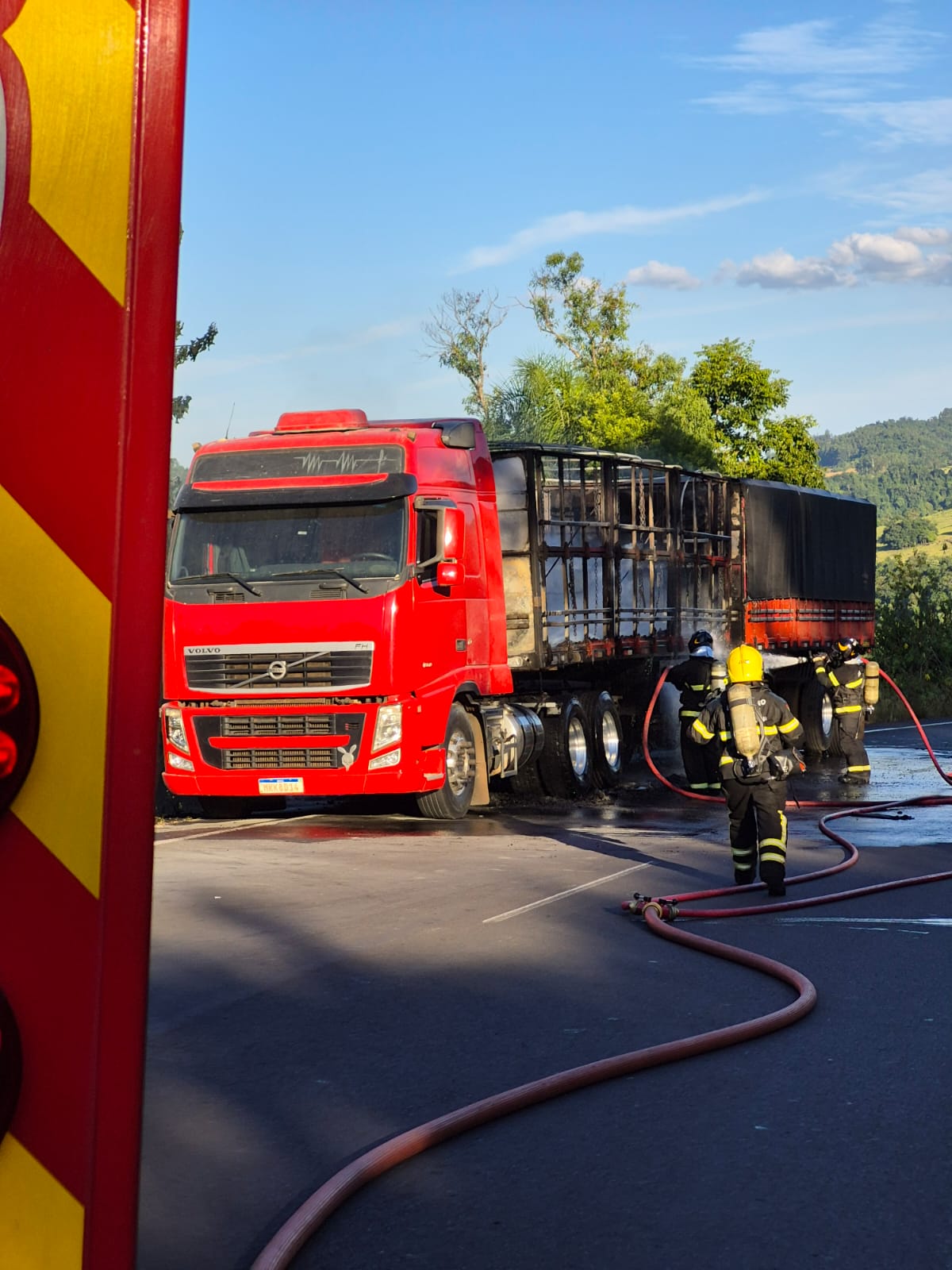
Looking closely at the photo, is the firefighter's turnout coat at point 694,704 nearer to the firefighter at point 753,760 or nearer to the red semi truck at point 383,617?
the red semi truck at point 383,617

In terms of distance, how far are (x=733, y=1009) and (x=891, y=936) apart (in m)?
2.13

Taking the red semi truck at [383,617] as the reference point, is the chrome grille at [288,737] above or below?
below

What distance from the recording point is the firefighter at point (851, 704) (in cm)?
1834

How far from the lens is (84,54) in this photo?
1789 mm

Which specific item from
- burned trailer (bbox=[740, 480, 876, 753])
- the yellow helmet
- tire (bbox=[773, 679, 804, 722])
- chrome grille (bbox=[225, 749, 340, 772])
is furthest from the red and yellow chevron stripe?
tire (bbox=[773, 679, 804, 722])

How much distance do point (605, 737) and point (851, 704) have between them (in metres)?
2.71

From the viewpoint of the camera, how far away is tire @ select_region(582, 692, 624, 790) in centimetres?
1825

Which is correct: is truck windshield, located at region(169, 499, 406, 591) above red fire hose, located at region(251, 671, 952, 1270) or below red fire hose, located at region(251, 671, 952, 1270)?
above

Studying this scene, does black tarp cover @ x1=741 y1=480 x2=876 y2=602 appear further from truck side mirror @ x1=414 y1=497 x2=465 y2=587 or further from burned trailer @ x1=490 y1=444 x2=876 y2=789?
truck side mirror @ x1=414 y1=497 x2=465 y2=587

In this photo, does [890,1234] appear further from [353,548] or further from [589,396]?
[589,396]

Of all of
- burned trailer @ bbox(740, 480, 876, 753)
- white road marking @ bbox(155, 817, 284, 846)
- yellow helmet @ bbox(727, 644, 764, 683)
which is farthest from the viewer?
burned trailer @ bbox(740, 480, 876, 753)

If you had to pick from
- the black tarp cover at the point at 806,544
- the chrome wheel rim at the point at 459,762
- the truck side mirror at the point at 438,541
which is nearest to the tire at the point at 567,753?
the chrome wheel rim at the point at 459,762

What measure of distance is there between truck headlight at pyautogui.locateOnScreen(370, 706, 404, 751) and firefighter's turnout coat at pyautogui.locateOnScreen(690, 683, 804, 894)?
3.72 m

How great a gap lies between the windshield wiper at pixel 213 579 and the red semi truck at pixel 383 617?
0.05 feet
